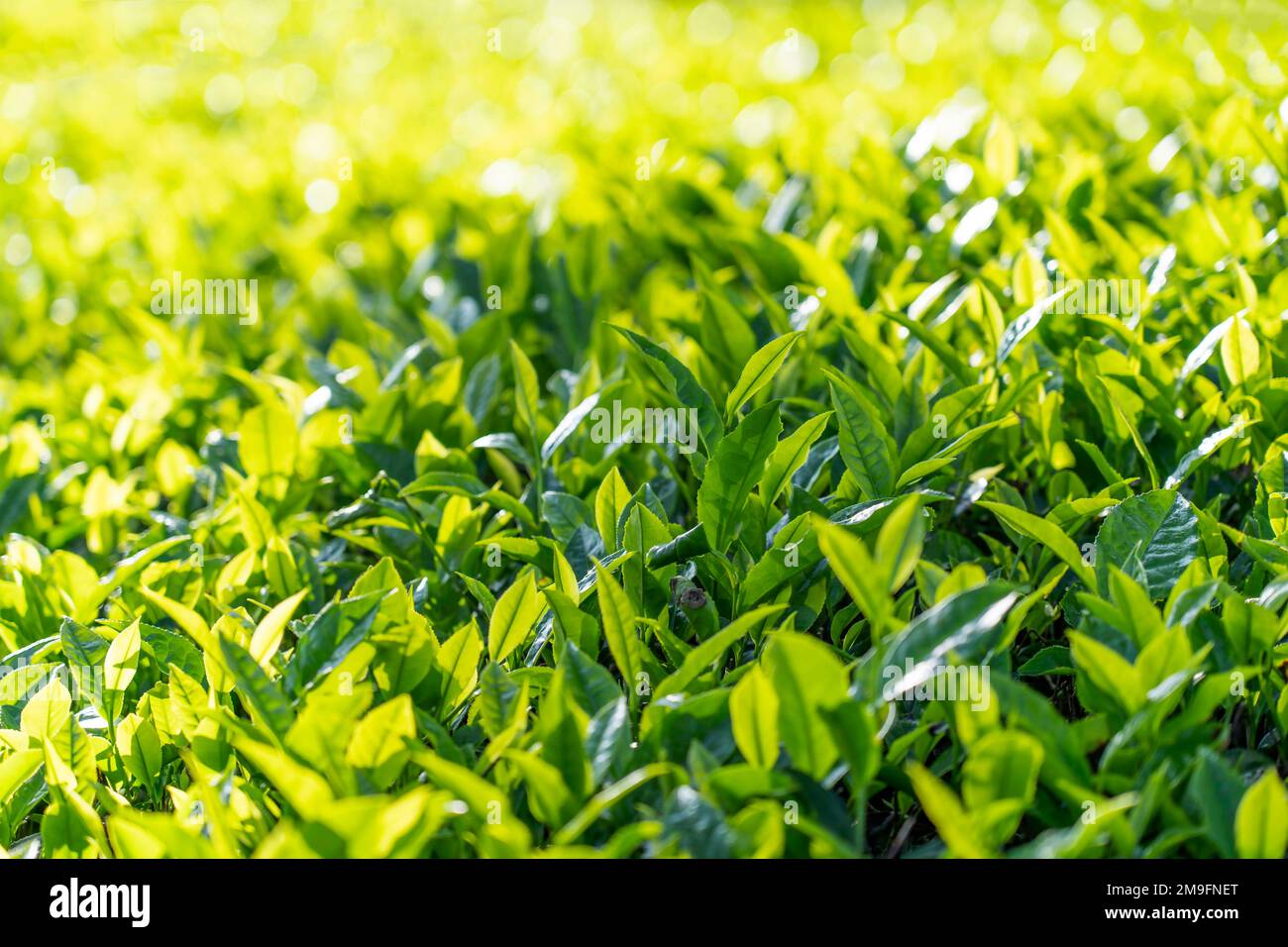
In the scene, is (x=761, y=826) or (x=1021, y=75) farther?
(x=1021, y=75)

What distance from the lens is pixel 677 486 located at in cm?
245

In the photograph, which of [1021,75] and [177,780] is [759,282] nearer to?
[177,780]

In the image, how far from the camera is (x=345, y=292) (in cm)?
373

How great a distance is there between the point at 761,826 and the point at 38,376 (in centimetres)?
297

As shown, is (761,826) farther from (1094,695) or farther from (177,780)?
(177,780)

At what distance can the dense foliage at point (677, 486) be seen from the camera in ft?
5.34

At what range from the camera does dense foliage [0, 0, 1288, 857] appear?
1628 mm

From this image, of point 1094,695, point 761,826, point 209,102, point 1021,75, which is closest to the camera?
point 761,826

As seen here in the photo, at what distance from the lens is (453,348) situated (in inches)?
121

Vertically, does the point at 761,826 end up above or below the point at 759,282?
below

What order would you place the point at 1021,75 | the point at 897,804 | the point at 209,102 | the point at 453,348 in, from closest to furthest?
the point at 897,804
the point at 453,348
the point at 1021,75
the point at 209,102

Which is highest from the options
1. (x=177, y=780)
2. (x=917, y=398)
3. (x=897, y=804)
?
(x=917, y=398)

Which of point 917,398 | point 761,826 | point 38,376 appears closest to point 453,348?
point 917,398

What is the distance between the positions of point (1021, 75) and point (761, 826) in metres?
4.17
